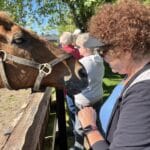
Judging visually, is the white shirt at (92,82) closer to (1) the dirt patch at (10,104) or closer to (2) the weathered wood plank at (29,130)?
(2) the weathered wood plank at (29,130)

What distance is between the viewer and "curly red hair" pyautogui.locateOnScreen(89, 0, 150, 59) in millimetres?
2205

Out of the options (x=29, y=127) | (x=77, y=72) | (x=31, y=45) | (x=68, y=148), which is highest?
(x=31, y=45)

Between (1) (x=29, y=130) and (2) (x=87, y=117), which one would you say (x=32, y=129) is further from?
(2) (x=87, y=117)

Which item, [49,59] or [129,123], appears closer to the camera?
[129,123]

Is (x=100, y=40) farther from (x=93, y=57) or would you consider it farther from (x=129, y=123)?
(x=93, y=57)

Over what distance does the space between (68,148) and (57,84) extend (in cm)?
260

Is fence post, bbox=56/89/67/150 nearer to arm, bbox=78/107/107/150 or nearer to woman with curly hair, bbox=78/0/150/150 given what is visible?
arm, bbox=78/107/107/150

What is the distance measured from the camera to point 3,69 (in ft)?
14.4

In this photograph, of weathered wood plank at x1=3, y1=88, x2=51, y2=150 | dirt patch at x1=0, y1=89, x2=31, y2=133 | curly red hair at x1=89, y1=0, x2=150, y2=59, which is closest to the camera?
curly red hair at x1=89, y1=0, x2=150, y2=59

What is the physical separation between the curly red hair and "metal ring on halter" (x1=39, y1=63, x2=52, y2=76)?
216cm

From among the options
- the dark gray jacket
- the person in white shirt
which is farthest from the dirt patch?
the dark gray jacket

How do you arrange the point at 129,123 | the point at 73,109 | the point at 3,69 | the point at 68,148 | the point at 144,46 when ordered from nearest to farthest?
the point at 129,123 → the point at 144,46 → the point at 3,69 → the point at 73,109 → the point at 68,148

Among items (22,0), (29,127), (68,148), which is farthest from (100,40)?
(22,0)

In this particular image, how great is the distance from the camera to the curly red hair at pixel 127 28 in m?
2.21
